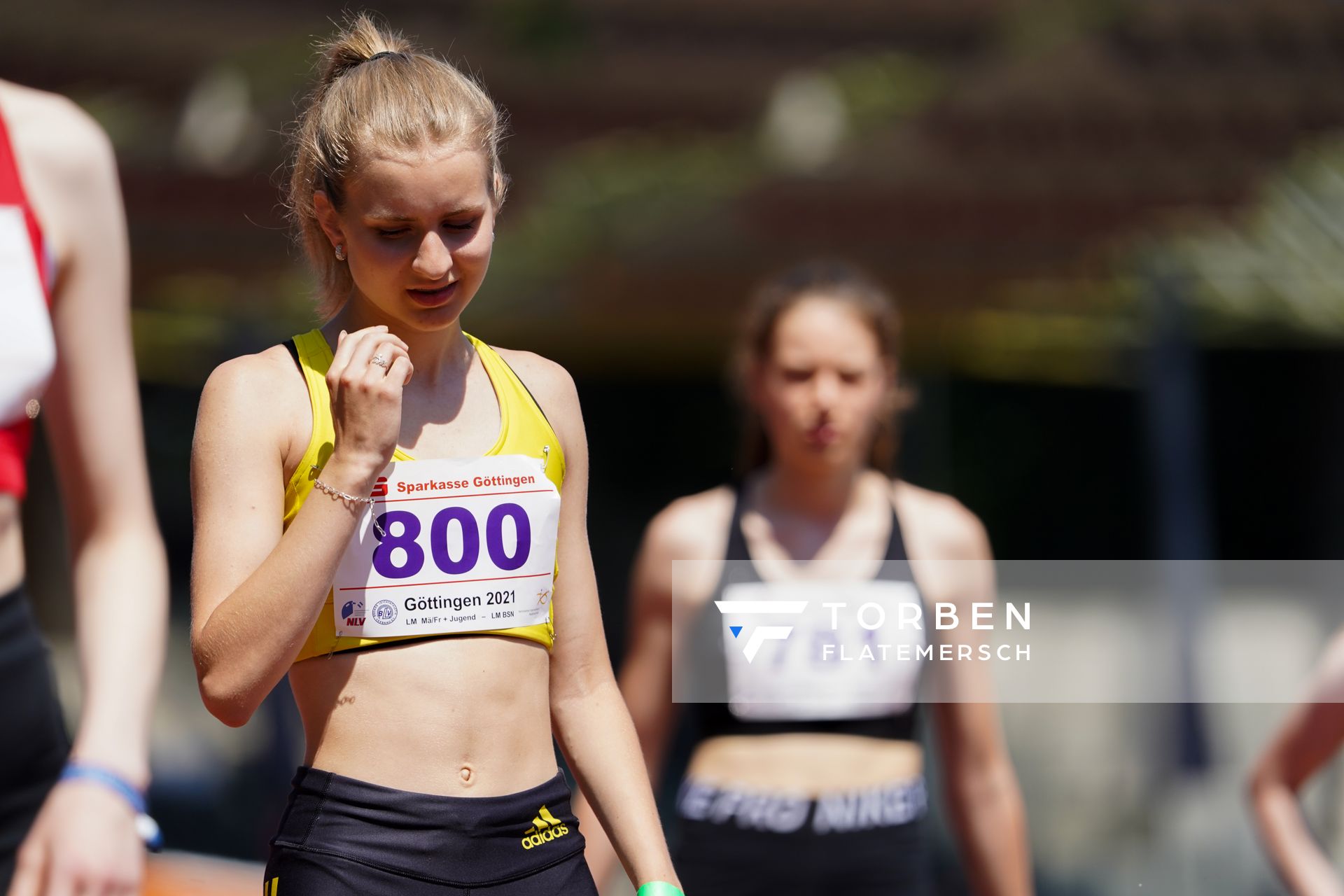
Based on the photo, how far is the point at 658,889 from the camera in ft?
5.71

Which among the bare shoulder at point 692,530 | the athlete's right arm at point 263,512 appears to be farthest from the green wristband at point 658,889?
the bare shoulder at point 692,530

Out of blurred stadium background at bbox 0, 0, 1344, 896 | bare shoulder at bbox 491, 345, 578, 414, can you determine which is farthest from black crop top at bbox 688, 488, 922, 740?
blurred stadium background at bbox 0, 0, 1344, 896

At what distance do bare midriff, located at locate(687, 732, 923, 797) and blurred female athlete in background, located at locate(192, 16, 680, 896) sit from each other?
3.49ft

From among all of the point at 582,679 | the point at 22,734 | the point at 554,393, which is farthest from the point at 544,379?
the point at 22,734

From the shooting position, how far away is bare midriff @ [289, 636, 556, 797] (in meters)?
1.66

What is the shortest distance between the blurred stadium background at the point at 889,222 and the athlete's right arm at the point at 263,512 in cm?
711

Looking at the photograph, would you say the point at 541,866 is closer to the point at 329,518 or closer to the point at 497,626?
the point at 497,626

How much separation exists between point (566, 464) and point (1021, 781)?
545 centimetres

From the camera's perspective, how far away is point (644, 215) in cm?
1066

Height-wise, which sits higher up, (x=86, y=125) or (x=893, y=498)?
(x=86, y=125)

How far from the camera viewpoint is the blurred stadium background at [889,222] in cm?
966

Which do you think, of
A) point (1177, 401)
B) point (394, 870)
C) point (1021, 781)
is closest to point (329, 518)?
point (394, 870)

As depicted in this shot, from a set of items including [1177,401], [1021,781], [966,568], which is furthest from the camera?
[1177,401]

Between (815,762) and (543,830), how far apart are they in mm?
1182
